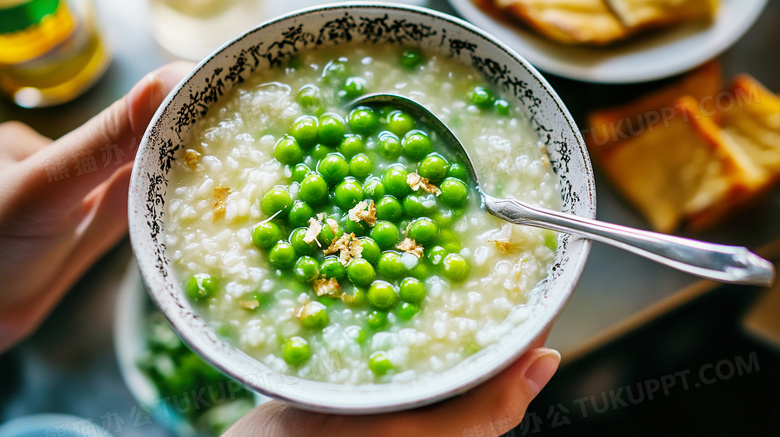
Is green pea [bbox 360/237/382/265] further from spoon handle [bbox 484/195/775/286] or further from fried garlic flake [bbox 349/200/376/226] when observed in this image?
spoon handle [bbox 484/195/775/286]

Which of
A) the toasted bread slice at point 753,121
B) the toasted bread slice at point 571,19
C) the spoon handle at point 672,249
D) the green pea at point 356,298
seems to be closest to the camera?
the spoon handle at point 672,249

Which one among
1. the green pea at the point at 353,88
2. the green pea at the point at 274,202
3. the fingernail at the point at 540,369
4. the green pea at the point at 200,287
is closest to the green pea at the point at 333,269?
the green pea at the point at 274,202

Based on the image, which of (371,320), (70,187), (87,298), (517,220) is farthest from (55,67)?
(517,220)

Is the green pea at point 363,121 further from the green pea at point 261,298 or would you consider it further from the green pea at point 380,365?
the green pea at point 380,365

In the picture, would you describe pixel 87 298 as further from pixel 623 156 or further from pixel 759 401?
pixel 759 401

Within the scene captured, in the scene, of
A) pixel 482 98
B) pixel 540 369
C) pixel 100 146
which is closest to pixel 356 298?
pixel 540 369

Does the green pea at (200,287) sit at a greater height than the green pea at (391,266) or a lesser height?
lesser
